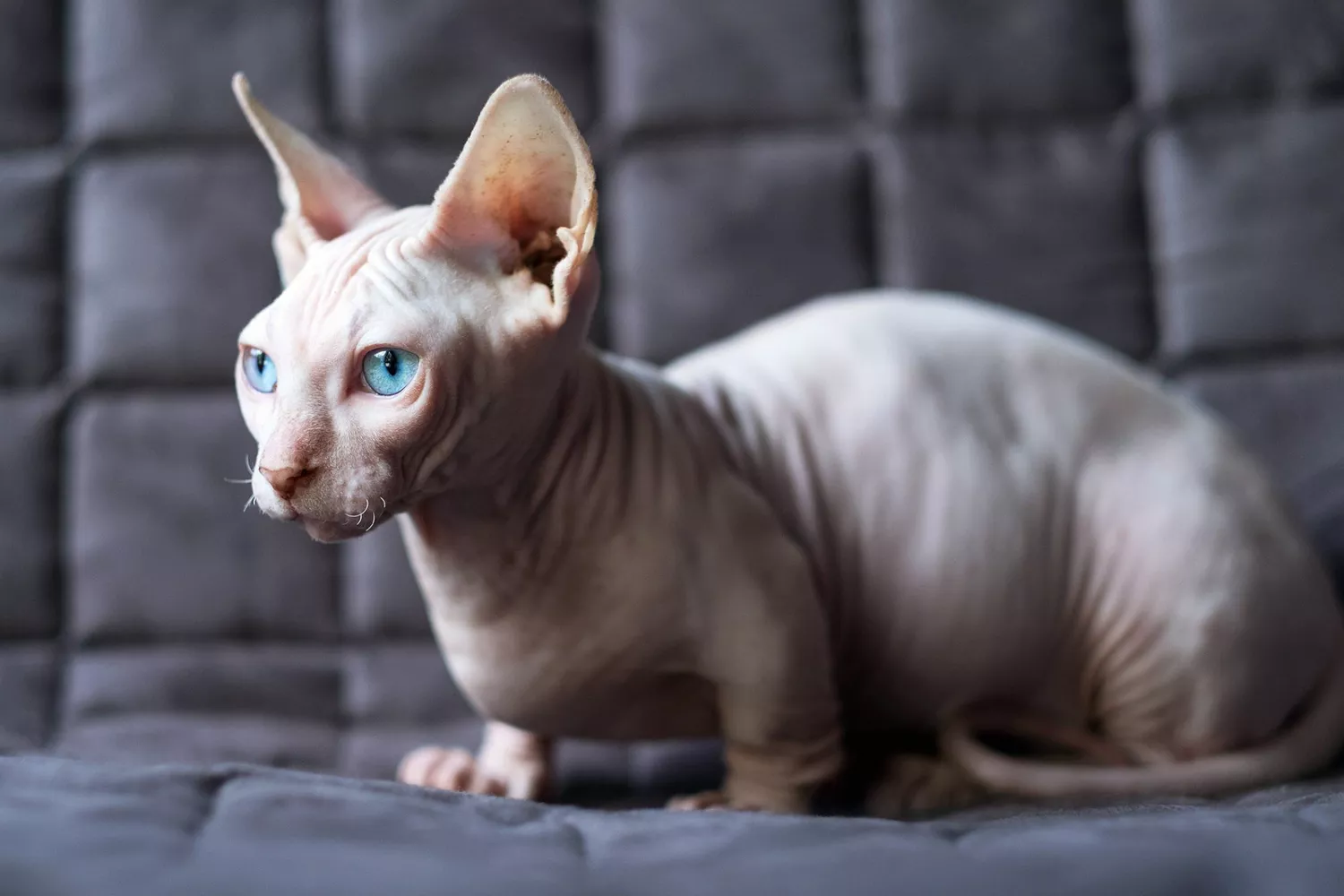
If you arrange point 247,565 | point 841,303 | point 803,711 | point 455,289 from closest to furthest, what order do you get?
point 455,289, point 803,711, point 841,303, point 247,565

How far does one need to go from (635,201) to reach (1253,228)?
2.11ft

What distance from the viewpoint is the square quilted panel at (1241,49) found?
134 cm

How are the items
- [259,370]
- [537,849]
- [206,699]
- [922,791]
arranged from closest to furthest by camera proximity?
[537,849] < [259,370] < [922,791] < [206,699]

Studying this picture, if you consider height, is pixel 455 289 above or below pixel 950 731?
above

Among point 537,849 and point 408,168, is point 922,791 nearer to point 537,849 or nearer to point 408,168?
point 537,849

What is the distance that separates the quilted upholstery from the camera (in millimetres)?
1337

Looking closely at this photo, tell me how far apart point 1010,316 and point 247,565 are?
80cm

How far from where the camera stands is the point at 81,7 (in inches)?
54.5

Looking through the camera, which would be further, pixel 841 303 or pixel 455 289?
pixel 841 303

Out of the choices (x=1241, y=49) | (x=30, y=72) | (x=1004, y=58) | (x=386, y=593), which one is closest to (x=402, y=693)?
(x=386, y=593)

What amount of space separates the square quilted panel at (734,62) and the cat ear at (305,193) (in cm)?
56

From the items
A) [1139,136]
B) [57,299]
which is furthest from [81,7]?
[1139,136]

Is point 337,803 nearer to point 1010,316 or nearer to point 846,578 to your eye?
point 846,578

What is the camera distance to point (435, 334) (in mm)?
729
